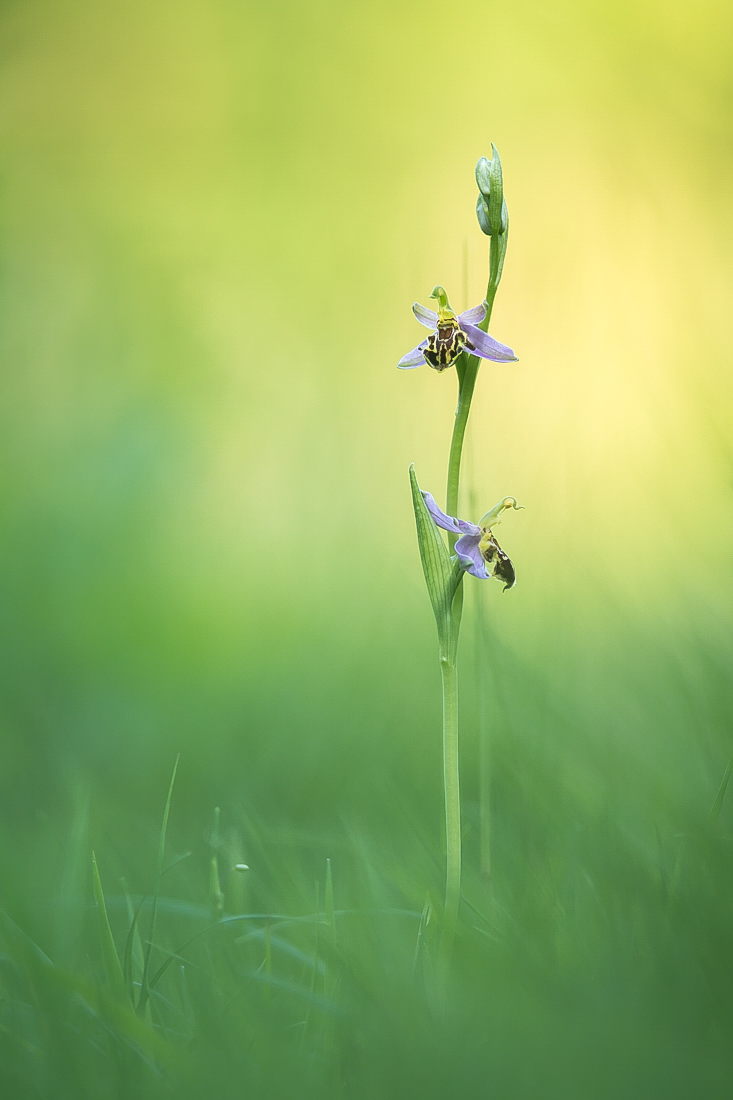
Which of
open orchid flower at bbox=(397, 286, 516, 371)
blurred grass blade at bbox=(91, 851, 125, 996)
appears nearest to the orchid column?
open orchid flower at bbox=(397, 286, 516, 371)

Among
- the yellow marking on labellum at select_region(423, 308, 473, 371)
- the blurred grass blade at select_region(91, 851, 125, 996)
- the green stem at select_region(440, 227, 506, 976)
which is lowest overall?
the blurred grass blade at select_region(91, 851, 125, 996)

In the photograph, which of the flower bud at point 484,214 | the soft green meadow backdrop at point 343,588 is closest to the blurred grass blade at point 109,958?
the soft green meadow backdrop at point 343,588

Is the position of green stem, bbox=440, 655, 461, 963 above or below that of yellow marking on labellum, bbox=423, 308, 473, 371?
below

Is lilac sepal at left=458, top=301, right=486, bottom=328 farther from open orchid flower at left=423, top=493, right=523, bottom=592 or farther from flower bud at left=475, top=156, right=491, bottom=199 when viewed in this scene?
open orchid flower at left=423, top=493, right=523, bottom=592

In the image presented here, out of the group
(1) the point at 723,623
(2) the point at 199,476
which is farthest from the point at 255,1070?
(2) the point at 199,476

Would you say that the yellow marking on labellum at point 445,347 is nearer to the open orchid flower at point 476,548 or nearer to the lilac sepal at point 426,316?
the lilac sepal at point 426,316
